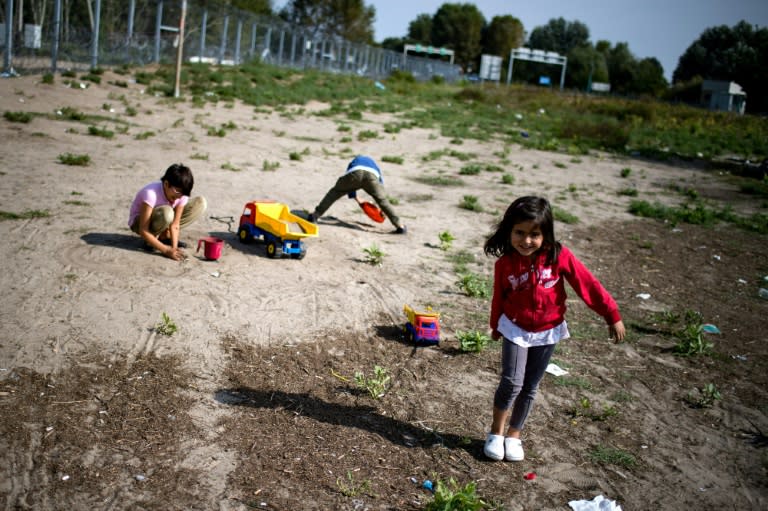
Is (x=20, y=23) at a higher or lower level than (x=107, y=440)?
higher

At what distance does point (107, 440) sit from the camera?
3498 mm

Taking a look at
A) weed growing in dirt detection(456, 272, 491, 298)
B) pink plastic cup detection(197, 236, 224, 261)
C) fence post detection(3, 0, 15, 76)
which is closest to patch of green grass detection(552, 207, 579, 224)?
weed growing in dirt detection(456, 272, 491, 298)

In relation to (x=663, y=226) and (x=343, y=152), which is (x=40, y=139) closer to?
(x=343, y=152)

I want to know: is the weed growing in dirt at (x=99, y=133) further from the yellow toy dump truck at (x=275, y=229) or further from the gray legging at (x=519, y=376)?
the gray legging at (x=519, y=376)

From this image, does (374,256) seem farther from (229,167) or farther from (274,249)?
(229,167)

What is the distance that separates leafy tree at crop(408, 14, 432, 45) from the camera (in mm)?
130875

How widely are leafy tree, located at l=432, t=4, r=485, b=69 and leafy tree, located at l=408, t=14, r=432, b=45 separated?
682 cm

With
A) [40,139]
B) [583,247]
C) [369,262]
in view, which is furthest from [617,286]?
[40,139]

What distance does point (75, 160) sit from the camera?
888 centimetres

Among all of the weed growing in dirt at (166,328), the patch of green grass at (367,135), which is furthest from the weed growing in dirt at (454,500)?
the patch of green grass at (367,135)

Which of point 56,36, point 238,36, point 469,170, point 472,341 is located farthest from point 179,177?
Answer: point 238,36

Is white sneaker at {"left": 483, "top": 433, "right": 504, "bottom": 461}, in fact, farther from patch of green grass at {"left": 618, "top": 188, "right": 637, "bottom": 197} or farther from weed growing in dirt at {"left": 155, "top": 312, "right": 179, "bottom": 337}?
patch of green grass at {"left": 618, "top": 188, "right": 637, "bottom": 197}

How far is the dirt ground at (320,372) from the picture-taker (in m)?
3.41

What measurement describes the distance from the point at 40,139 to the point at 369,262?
6452mm
